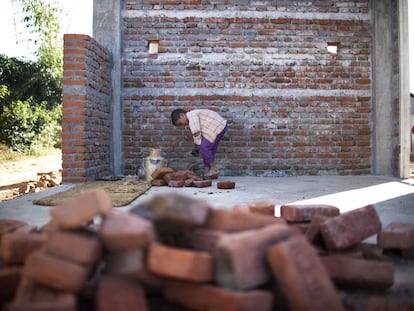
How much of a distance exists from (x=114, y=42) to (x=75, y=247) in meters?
6.41

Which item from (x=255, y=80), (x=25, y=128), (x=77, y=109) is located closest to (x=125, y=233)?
(x=77, y=109)

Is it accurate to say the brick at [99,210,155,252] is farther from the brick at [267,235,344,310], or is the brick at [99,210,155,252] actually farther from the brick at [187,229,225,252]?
the brick at [267,235,344,310]

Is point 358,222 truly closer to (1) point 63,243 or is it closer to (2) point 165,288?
(2) point 165,288

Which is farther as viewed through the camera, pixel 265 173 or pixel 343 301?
pixel 265 173

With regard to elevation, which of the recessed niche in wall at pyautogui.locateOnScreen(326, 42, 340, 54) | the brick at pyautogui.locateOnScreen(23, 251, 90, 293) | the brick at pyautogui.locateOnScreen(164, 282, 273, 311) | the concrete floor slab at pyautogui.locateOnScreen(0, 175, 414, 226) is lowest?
the concrete floor slab at pyautogui.locateOnScreen(0, 175, 414, 226)

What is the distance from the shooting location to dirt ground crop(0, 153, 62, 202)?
752cm

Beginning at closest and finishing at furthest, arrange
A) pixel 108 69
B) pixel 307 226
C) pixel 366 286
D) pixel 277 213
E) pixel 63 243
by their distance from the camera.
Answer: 1. pixel 63 243
2. pixel 366 286
3. pixel 307 226
4. pixel 277 213
5. pixel 108 69

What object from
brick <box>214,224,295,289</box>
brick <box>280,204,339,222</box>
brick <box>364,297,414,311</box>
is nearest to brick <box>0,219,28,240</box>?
brick <box>214,224,295,289</box>

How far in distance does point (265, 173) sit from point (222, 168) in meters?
0.84

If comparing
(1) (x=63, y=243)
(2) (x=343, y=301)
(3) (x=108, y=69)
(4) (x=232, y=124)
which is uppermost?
(3) (x=108, y=69)

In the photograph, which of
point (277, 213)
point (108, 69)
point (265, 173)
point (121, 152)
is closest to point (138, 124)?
point (121, 152)

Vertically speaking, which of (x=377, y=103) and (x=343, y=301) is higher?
(x=377, y=103)

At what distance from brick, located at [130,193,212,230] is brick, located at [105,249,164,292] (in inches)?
6.2

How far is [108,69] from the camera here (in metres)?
7.06
